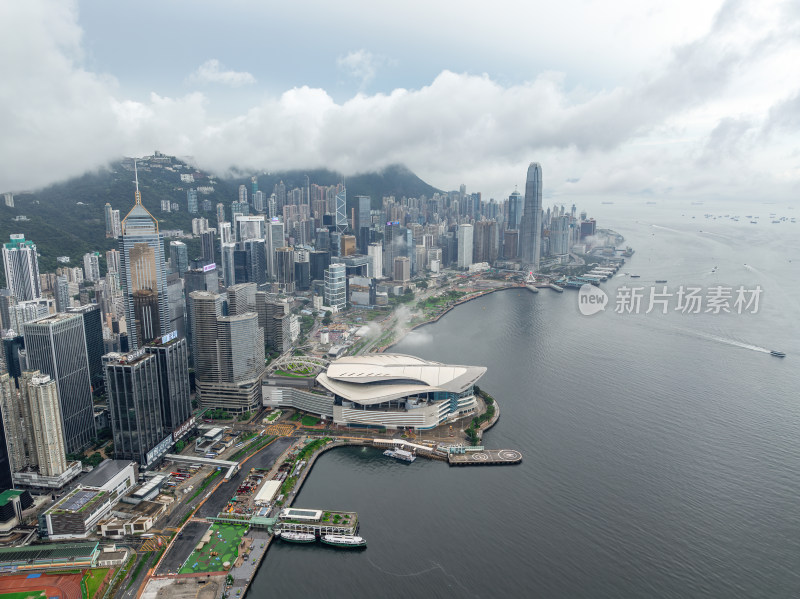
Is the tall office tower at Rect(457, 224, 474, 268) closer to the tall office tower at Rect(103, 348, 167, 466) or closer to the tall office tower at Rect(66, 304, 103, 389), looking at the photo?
the tall office tower at Rect(66, 304, 103, 389)

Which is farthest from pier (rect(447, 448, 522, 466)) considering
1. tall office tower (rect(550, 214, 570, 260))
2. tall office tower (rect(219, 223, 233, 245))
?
tall office tower (rect(550, 214, 570, 260))

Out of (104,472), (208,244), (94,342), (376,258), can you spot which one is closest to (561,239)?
(376,258)

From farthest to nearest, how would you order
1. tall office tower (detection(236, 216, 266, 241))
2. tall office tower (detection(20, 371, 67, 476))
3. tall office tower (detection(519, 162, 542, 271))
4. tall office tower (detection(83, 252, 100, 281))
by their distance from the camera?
1. tall office tower (detection(519, 162, 542, 271))
2. tall office tower (detection(236, 216, 266, 241))
3. tall office tower (detection(83, 252, 100, 281))
4. tall office tower (detection(20, 371, 67, 476))

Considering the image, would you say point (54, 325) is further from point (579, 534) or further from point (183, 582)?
point (579, 534)

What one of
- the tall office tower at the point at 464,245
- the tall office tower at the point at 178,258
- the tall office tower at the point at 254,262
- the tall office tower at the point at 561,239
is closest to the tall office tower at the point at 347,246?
the tall office tower at the point at 254,262

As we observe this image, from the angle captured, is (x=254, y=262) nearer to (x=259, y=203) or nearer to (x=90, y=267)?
(x=90, y=267)

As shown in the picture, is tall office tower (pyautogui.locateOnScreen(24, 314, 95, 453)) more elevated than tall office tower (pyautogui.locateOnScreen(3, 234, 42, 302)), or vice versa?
tall office tower (pyautogui.locateOnScreen(3, 234, 42, 302))

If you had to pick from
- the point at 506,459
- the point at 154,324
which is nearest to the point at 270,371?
the point at 154,324
